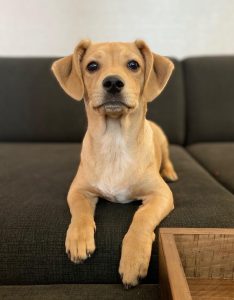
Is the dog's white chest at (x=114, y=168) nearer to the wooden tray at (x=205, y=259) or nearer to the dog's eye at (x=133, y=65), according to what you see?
the dog's eye at (x=133, y=65)

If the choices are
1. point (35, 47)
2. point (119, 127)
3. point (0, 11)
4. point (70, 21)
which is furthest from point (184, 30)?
point (119, 127)

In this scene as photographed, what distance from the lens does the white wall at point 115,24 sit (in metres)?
2.66

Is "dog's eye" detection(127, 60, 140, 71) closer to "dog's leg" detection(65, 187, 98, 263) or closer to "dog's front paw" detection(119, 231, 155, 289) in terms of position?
"dog's leg" detection(65, 187, 98, 263)

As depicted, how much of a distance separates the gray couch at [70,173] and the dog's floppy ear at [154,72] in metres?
0.45

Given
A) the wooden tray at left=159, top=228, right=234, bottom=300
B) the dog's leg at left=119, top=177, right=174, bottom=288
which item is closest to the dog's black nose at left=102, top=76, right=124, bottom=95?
the dog's leg at left=119, top=177, right=174, bottom=288

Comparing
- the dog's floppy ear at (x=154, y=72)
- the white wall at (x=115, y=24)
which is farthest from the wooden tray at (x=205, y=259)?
the white wall at (x=115, y=24)

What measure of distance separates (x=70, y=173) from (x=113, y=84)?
27.1 inches

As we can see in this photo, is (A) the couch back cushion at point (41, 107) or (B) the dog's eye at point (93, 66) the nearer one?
(B) the dog's eye at point (93, 66)

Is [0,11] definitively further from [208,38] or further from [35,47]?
[208,38]

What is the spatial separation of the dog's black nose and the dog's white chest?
22 centimetres

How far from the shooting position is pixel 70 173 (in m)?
1.79

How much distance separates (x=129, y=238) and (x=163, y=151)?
0.91 meters

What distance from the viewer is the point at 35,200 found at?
4.50 feet

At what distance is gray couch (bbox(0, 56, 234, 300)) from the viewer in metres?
1.12
